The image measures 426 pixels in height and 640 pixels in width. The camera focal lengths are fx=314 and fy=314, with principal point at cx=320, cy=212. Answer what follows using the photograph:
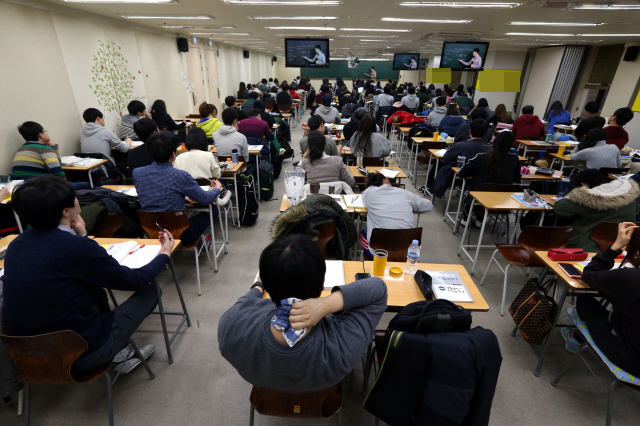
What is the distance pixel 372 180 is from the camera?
2838 mm

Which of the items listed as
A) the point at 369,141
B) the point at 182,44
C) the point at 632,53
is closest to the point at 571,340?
the point at 369,141

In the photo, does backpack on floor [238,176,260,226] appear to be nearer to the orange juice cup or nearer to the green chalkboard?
the orange juice cup

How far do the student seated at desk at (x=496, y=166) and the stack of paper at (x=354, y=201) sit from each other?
165 centimetres

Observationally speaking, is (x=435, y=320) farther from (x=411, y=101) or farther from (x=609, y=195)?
(x=411, y=101)

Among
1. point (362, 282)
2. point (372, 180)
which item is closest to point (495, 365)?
point (362, 282)

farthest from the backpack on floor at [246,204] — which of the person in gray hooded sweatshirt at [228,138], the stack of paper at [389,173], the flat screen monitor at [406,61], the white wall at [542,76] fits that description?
the white wall at [542,76]

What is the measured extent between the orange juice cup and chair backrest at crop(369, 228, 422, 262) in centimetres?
46

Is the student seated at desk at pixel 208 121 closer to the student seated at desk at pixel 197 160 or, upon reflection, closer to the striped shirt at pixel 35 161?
the student seated at desk at pixel 197 160

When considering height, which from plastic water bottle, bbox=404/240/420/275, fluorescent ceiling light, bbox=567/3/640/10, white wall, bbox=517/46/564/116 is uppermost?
fluorescent ceiling light, bbox=567/3/640/10

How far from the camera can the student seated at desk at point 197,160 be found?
347 centimetres

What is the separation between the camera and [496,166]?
380 cm

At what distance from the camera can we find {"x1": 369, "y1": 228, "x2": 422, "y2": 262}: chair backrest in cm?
239

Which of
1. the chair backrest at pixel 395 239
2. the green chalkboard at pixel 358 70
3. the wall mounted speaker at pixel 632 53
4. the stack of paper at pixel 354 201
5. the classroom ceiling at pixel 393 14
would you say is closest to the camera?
the chair backrest at pixel 395 239

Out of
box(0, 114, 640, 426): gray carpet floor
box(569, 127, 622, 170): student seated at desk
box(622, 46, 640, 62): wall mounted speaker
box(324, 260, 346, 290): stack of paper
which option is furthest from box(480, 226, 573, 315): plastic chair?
box(622, 46, 640, 62): wall mounted speaker
